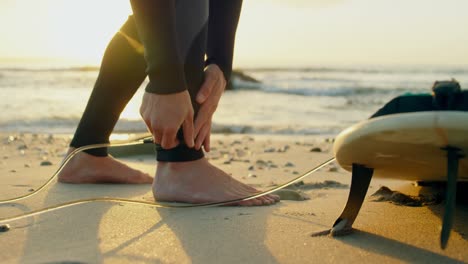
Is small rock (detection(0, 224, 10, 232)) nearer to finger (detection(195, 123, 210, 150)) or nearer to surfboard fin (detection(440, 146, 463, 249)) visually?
finger (detection(195, 123, 210, 150))

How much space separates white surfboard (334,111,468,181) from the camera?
1.12 meters

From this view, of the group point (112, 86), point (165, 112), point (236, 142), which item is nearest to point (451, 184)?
point (165, 112)

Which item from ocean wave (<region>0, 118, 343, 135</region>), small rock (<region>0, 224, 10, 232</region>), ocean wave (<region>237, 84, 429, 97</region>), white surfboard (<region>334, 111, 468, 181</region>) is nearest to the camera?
white surfboard (<region>334, 111, 468, 181</region>)

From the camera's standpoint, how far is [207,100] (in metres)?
1.97

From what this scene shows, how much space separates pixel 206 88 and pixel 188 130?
0.78 ft

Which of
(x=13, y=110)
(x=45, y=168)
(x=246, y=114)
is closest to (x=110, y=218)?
(x=45, y=168)

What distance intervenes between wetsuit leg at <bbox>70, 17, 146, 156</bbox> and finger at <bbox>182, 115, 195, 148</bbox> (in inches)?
23.2

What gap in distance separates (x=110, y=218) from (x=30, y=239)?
A: 27 cm

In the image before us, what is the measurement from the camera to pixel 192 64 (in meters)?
1.90

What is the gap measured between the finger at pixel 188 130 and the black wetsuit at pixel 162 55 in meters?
0.09

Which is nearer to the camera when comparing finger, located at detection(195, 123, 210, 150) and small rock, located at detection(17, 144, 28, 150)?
finger, located at detection(195, 123, 210, 150)

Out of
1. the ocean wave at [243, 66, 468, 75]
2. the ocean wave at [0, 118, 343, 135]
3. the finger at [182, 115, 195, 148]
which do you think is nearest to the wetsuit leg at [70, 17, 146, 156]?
the finger at [182, 115, 195, 148]

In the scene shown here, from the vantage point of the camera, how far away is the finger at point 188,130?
173 centimetres

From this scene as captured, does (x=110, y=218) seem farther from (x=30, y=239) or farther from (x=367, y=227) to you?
(x=367, y=227)
